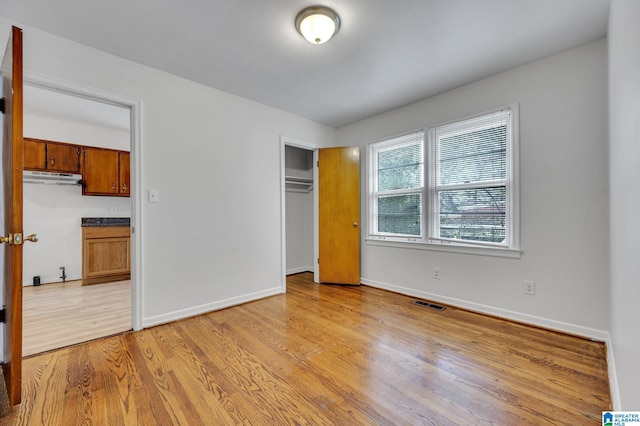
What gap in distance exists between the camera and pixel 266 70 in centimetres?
256

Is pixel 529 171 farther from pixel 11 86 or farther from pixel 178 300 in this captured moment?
pixel 11 86

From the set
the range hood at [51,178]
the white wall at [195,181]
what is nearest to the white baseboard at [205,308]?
the white wall at [195,181]

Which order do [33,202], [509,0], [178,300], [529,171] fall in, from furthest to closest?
1. [33,202]
2. [178,300]
3. [529,171]
4. [509,0]

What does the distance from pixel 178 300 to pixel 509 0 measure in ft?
12.1

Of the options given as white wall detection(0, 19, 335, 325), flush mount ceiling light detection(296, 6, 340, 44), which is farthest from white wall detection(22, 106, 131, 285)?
flush mount ceiling light detection(296, 6, 340, 44)

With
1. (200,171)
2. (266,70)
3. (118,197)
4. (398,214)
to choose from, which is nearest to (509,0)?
(266,70)

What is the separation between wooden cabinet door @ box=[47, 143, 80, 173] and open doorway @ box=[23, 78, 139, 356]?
10 centimetres

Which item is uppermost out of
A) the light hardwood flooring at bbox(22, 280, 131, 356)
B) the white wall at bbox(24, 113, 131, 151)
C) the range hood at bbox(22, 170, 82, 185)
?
the white wall at bbox(24, 113, 131, 151)

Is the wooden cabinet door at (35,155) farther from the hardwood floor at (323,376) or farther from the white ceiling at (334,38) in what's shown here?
the hardwood floor at (323,376)

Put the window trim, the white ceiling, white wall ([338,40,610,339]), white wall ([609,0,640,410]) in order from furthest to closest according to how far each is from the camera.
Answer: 1. the window trim
2. white wall ([338,40,610,339])
3. the white ceiling
4. white wall ([609,0,640,410])

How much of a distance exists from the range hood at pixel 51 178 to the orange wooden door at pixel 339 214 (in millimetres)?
3941

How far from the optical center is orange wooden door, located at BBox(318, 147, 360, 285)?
388cm

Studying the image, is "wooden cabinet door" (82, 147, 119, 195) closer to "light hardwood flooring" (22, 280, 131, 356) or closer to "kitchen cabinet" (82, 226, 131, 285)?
"kitchen cabinet" (82, 226, 131, 285)

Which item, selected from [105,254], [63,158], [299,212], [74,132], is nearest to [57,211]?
[63,158]
